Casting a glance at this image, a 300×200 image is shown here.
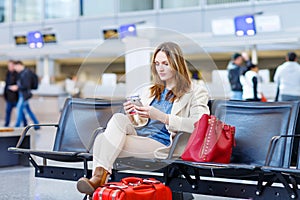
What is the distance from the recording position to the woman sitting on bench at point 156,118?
3.64m

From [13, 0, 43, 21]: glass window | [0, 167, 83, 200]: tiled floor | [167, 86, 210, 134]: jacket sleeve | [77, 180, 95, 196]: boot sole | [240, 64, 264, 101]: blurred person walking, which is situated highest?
[13, 0, 43, 21]: glass window

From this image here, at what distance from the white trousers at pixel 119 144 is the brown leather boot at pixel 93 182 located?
4cm

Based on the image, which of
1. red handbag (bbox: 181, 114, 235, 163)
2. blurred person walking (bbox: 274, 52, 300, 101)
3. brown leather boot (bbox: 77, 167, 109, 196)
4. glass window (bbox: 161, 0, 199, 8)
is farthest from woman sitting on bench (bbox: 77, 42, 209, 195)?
glass window (bbox: 161, 0, 199, 8)

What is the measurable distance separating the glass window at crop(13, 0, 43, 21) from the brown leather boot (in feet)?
63.1

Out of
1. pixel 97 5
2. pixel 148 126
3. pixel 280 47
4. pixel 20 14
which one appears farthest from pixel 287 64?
pixel 20 14

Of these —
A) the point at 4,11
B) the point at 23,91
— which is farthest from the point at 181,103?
the point at 4,11

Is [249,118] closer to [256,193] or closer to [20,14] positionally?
[256,193]

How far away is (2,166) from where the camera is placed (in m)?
6.44

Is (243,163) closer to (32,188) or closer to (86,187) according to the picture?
(86,187)

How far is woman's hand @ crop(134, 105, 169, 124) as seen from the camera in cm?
361

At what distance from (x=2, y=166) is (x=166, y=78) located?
3.40 metres

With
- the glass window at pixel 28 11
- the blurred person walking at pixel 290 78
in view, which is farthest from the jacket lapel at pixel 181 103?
the glass window at pixel 28 11

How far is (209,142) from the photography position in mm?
3627

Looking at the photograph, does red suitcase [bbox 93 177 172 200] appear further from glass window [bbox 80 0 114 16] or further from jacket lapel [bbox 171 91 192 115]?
glass window [bbox 80 0 114 16]
